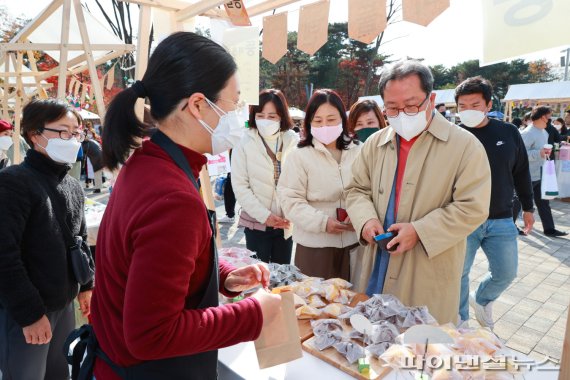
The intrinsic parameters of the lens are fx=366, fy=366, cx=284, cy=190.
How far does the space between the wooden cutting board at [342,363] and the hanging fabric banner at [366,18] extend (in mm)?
1357

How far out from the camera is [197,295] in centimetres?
94

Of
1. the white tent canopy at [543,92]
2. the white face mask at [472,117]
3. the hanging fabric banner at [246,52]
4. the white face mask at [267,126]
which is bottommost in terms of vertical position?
the white face mask at [267,126]

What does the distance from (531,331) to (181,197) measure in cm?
350

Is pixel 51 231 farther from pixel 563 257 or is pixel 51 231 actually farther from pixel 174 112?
pixel 563 257

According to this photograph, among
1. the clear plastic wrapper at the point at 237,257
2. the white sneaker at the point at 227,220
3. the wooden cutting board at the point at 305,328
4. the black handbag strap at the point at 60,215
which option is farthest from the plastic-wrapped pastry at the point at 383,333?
the white sneaker at the point at 227,220

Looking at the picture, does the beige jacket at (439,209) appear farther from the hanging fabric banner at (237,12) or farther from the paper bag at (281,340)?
the hanging fabric banner at (237,12)

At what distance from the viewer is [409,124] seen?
1.79 m

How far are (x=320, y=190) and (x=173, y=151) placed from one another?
163cm

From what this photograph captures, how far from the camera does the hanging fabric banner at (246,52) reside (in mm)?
2264

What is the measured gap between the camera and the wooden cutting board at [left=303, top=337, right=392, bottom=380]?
1.20m

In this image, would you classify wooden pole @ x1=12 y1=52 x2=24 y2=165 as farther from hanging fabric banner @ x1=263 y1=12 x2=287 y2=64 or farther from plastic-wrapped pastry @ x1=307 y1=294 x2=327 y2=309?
plastic-wrapped pastry @ x1=307 y1=294 x2=327 y2=309

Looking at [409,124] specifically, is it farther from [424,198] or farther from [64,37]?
[64,37]

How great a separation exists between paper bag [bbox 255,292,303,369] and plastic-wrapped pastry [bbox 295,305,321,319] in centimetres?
44

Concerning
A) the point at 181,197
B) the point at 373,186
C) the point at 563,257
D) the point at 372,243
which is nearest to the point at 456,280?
the point at 372,243
